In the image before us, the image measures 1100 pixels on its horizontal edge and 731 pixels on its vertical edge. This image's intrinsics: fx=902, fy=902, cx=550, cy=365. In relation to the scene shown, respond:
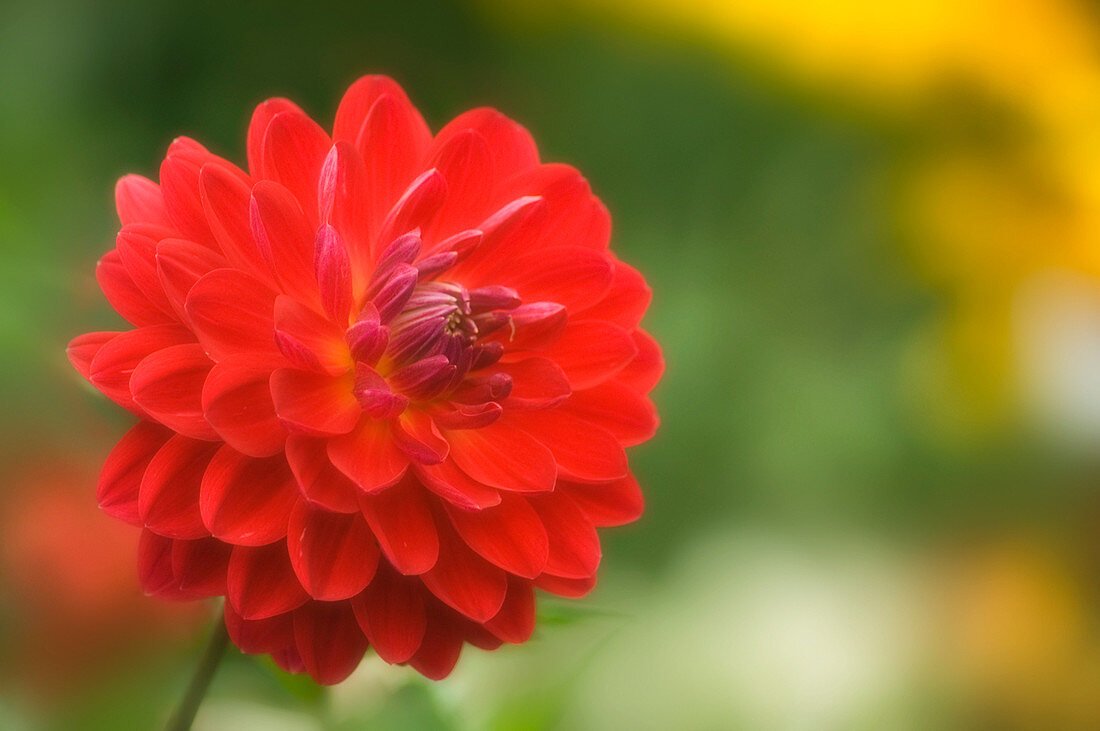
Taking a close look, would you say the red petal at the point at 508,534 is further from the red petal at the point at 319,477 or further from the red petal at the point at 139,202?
the red petal at the point at 139,202

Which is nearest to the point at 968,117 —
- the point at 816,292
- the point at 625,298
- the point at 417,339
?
the point at 816,292

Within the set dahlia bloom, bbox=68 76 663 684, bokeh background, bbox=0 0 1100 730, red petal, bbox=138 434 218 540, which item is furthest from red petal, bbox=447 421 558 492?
bokeh background, bbox=0 0 1100 730

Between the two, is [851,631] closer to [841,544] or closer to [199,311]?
[841,544]

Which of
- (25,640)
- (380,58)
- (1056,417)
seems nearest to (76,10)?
(380,58)

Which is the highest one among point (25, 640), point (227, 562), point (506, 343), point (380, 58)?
point (380, 58)

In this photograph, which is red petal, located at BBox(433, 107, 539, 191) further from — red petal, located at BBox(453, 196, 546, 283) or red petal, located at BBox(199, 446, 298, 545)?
red petal, located at BBox(199, 446, 298, 545)

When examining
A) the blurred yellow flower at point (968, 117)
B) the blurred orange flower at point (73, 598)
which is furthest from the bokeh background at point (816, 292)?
the blurred orange flower at point (73, 598)
